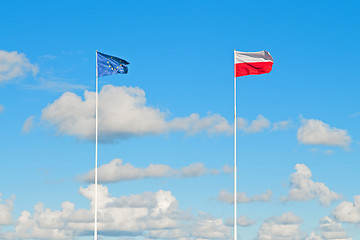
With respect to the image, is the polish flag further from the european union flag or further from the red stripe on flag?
the european union flag

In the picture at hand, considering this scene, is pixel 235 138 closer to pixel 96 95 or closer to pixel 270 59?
pixel 270 59

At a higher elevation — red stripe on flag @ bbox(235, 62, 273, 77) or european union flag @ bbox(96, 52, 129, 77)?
european union flag @ bbox(96, 52, 129, 77)

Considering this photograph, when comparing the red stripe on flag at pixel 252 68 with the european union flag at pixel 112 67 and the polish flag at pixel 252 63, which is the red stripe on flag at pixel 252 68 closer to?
the polish flag at pixel 252 63

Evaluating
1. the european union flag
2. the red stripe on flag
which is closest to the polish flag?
the red stripe on flag

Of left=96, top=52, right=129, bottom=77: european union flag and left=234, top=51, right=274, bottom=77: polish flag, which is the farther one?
left=96, top=52, right=129, bottom=77: european union flag

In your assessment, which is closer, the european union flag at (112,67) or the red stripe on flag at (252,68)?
the red stripe on flag at (252,68)

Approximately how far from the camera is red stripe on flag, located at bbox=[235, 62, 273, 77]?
296 feet

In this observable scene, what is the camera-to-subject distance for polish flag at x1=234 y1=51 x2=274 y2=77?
90.1 m

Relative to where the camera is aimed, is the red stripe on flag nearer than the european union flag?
Yes

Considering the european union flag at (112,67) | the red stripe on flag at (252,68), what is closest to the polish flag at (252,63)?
the red stripe on flag at (252,68)

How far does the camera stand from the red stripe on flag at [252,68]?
90125mm

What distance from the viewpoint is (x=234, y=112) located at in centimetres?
9025

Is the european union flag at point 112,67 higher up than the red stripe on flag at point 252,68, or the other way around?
the european union flag at point 112,67

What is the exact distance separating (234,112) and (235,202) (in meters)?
10.9
